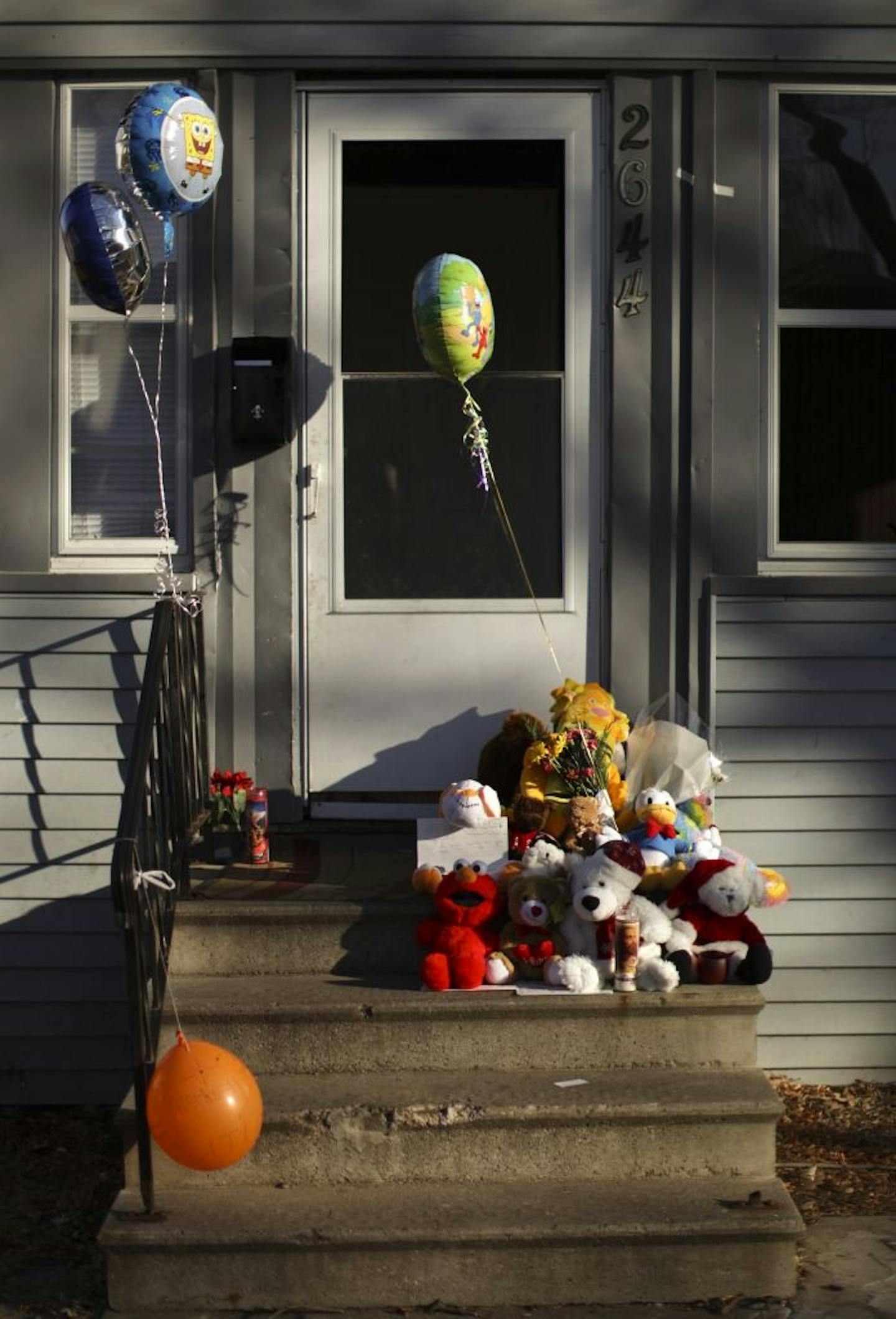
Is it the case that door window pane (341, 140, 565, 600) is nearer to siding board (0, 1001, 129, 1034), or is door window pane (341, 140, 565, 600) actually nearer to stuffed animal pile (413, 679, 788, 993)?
stuffed animal pile (413, 679, 788, 993)

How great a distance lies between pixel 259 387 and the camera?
17.5 feet

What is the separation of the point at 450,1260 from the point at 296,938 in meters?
1.10

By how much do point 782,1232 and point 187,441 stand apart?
321 cm

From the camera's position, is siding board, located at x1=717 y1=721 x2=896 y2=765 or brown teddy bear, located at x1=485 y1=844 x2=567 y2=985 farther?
siding board, located at x1=717 y1=721 x2=896 y2=765

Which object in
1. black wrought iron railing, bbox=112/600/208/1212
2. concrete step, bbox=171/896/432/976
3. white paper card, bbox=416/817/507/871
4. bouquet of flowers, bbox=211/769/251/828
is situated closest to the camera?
black wrought iron railing, bbox=112/600/208/1212

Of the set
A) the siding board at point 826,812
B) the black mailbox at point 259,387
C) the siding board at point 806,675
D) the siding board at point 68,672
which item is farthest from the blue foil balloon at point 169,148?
the siding board at point 826,812

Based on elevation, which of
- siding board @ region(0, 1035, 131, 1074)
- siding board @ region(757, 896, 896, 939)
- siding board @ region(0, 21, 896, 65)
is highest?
siding board @ region(0, 21, 896, 65)

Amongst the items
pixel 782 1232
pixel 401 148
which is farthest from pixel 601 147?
pixel 782 1232

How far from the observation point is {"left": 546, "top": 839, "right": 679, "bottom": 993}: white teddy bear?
14.0 feet

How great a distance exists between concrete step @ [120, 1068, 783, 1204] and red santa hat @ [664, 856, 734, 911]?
0.60 meters

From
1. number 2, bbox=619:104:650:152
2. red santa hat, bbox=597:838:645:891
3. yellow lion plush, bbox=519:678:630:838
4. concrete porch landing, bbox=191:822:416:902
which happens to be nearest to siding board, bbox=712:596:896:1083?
Answer: yellow lion plush, bbox=519:678:630:838

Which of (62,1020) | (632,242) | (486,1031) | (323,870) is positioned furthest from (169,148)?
(62,1020)

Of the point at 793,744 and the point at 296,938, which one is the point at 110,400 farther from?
the point at 793,744

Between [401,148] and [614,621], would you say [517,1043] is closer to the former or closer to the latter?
[614,621]
